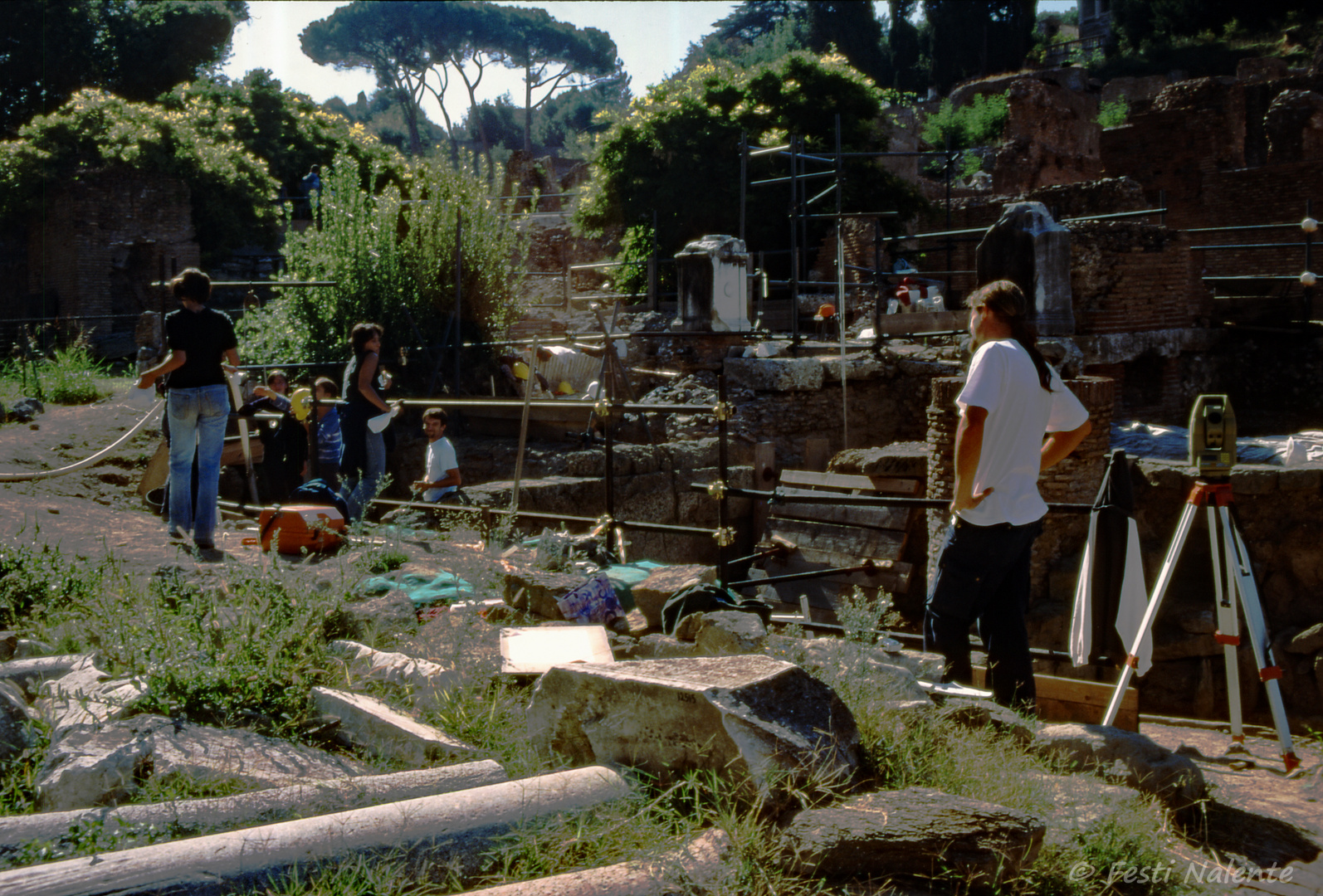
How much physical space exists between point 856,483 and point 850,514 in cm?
24

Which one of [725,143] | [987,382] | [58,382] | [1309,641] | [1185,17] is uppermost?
[1185,17]

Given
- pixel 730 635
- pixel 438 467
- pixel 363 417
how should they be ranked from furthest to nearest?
pixel 363 417, pixel 438 467, pixel 730 635

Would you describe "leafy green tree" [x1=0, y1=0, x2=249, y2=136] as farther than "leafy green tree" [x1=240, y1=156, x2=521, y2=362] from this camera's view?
Yes

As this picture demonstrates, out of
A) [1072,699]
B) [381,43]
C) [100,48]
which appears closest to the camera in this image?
[1072,699]

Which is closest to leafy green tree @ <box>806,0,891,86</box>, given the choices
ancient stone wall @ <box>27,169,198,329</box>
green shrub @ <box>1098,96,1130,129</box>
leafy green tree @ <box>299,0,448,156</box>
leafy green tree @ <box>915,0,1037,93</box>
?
leafy green tree @ <box>915,0,1037,93</box>

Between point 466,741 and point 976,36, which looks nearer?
point 466,741

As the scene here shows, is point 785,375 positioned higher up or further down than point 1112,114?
further down

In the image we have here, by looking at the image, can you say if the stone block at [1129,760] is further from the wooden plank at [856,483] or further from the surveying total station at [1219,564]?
the wooden plank at [856,483]

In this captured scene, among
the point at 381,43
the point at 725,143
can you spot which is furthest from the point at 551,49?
the point at 725,143

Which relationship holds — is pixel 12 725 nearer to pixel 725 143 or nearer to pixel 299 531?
pixel 299 531

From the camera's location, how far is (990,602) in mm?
3625

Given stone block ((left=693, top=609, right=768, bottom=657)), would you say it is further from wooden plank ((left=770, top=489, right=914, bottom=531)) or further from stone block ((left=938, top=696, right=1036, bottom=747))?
wooden plank ((left=770, top=489, right=914, bottom=531))

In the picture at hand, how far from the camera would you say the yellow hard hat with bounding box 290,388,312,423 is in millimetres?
7271

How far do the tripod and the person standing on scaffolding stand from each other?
4.45 meters
